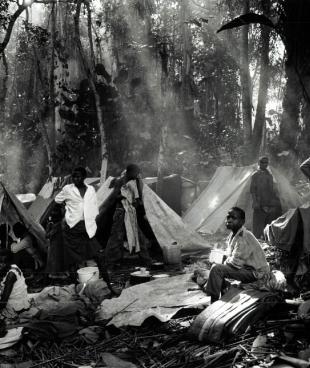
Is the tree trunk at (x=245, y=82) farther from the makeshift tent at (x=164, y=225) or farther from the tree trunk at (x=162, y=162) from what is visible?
the makeshift tent at (x=164, y=225)

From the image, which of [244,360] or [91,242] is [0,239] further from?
[244,360]

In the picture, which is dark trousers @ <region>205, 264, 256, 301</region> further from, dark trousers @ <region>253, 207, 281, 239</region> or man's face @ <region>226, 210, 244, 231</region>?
dark trousers @ <region>253, 207, 281, 239</region>

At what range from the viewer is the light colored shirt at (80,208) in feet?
19.1

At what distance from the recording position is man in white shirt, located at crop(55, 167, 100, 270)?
5836 millimetres

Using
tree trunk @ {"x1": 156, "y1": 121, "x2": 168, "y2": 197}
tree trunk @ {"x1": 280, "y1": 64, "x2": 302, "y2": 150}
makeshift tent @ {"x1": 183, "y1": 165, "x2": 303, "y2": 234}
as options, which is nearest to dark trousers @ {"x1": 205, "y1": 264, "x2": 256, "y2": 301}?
makeshift tent @ {"x1": 183, "y1": 165, "x2": 303, "y2": 234}

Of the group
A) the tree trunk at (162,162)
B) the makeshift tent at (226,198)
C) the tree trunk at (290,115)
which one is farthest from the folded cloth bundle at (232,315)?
the tree trunk at (290,115)

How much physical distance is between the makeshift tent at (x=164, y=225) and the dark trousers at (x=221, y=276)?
290 centimetres

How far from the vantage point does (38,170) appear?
15320 millimetres

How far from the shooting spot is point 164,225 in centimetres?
776

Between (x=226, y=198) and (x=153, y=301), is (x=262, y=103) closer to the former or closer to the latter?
(x=226, y=198)

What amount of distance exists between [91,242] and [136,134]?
23.8 feet

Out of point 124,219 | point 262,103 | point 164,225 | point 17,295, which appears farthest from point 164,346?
point 262,103

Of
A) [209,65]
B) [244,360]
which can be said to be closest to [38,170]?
[209,65]

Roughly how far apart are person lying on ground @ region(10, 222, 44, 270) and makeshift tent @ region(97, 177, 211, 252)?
4.31ft
